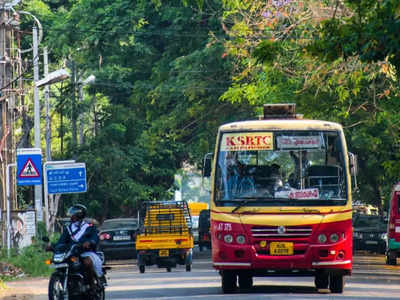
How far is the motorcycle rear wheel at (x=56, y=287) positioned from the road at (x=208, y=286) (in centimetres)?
274

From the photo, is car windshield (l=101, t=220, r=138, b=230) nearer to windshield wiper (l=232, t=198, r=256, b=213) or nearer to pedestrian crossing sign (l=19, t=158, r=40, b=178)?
pedestrian crossing sign (l=19, t=158, r=40, b=178)

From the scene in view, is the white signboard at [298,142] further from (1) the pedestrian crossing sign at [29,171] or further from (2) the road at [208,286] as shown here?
(1) the pedestrian crossing sign at [29,171]

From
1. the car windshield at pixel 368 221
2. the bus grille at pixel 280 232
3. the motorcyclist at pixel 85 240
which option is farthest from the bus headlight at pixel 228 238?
the car windshield at pixel 368 221

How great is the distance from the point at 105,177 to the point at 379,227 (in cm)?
1090

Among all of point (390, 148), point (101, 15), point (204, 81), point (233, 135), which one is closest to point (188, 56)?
point (204, 81)

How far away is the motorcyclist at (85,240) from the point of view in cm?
1742

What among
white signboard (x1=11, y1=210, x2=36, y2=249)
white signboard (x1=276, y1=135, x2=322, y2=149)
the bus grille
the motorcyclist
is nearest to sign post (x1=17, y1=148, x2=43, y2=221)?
white signboard (x1=11, y1=210, x2=36, y2=249)

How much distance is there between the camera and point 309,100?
1318 inches

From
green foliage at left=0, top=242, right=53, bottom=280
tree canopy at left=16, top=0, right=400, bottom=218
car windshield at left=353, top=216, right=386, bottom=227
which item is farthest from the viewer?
car windshield at left=353, top=216, right=386, bottom=227

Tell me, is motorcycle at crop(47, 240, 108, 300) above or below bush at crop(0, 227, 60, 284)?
above

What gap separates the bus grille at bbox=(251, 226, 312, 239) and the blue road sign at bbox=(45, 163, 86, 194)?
779 inches

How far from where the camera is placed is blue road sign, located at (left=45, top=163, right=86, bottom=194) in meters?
39.1

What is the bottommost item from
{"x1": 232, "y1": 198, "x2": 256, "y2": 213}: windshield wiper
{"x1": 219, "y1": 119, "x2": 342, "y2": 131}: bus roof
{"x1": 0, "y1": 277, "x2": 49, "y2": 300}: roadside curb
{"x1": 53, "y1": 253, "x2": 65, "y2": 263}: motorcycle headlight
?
{"x1": 0, "y1": 277, "x2": 49, "y2": 300}: roadside curb

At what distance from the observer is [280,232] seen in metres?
19.8
